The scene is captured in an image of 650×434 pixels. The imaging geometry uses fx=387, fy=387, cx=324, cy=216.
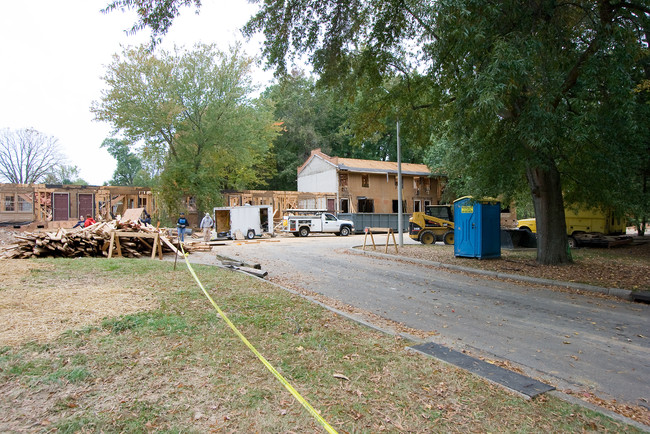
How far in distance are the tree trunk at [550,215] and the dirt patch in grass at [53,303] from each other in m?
10.5

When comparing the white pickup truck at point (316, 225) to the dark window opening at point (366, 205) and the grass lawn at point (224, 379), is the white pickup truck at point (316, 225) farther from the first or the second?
the grass lawn at point (224, 379)

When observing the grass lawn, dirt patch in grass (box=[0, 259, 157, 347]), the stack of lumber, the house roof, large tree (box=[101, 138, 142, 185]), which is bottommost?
the grass lawn

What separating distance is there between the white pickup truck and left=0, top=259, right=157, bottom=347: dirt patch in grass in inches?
778

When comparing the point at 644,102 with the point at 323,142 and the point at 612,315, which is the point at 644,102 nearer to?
the point at 612,315

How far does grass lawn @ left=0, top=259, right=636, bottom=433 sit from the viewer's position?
9.45 feet

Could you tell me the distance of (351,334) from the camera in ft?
16.1

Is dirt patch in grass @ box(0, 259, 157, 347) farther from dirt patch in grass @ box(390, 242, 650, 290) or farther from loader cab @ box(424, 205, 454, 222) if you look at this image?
loader cab @ box(424, 205, 454, 222)

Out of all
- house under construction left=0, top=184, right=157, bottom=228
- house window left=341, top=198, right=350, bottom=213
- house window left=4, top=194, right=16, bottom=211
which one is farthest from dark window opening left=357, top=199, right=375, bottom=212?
house window left=4, top=194, right=16, bottom=211

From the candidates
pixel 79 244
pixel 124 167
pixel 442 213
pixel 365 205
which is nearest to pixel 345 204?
pixel 365 205

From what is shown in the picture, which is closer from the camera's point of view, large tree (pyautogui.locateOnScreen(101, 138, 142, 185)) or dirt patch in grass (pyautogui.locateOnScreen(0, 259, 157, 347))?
dirt patch in grass (pyautogui.locateOnScreen(0, 259, 157, 347))

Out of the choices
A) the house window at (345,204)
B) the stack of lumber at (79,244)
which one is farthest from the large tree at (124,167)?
the stack of lumber at (79,244)


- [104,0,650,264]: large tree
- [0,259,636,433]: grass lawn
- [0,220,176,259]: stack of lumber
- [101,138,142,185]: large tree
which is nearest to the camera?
[0,259,636,433]: grass lawn

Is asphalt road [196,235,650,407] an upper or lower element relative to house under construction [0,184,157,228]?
lower

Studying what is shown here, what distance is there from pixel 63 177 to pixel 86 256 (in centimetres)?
7315
